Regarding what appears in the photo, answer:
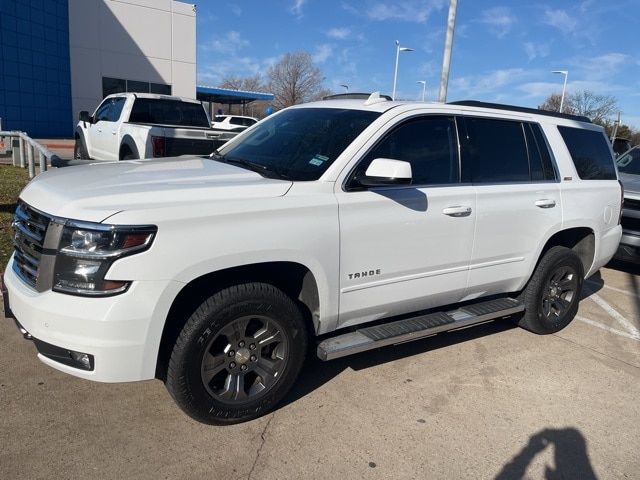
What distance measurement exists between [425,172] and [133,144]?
19.1 feet

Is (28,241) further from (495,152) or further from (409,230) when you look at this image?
(495,152)

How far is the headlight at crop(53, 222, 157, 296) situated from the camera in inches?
99.6

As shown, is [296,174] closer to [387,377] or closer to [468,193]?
[468,193]

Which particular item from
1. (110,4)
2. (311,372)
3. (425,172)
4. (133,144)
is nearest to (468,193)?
(425,172)

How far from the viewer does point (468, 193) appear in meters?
3.84

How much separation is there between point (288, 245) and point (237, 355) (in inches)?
28.3

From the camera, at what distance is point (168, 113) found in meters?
10.3

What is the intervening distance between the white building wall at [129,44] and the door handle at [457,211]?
1195 inches

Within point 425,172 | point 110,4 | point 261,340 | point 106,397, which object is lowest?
point 106,397

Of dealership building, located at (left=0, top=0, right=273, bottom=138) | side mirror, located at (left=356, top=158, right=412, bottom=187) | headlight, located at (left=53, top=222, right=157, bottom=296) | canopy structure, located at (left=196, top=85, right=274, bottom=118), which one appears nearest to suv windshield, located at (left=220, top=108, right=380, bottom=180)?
side mirror, located at (left=356, top=158, right=412, bottom=187)

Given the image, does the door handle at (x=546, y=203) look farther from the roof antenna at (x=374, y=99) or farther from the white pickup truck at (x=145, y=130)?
the white pickup truck at (x=145, y=130)

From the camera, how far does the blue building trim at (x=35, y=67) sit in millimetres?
26453

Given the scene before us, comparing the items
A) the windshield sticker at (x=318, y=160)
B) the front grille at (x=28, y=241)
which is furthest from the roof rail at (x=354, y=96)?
the front grille at (x=28, y=241)

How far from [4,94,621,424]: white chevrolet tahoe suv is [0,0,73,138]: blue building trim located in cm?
2801
